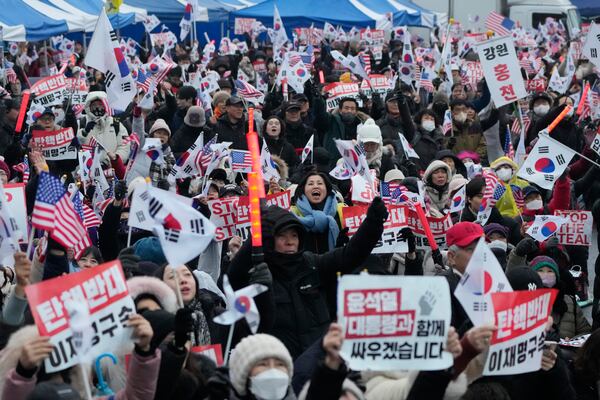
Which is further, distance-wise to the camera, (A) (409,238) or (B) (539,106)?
(B) (539,106)

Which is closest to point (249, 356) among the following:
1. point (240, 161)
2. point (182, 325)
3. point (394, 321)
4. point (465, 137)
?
point (182, 325)

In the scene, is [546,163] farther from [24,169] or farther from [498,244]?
[24,169]

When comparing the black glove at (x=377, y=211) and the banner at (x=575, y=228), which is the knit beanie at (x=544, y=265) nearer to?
the black glove at (x=377, y=211)

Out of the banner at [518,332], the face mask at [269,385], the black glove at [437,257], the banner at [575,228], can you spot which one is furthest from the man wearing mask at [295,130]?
the face mask at [269,385]

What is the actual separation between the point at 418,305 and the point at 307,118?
1028 centimetres

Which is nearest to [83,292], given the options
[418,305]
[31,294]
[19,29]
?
[31,294]

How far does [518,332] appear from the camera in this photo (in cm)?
523

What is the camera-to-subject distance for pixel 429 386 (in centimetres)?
475

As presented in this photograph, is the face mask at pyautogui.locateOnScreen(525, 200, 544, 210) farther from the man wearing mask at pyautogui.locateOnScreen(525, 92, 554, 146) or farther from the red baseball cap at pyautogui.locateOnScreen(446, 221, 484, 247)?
the man wearing mask at pyautogui.locateOnScreen(525, 92, 554, 146)

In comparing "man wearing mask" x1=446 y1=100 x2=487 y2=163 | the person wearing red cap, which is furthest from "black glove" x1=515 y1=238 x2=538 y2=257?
"man wearing mask" x1=446 y1=100 x2=487 y2=163

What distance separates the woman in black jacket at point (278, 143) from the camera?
12.5 metres

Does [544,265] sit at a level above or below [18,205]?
below

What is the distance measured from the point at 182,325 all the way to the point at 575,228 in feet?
19.4

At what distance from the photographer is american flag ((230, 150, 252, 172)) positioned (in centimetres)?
1100
